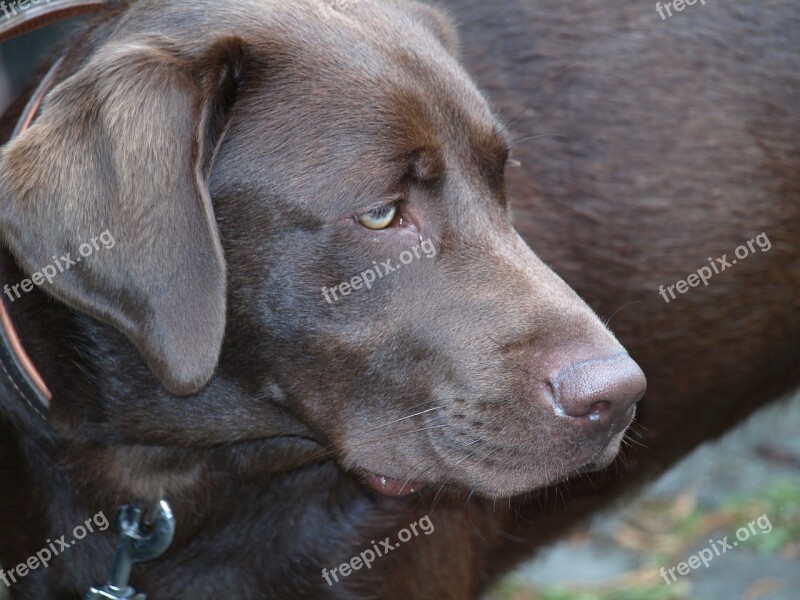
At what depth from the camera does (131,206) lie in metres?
2.41

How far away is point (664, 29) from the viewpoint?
3576 millimetres

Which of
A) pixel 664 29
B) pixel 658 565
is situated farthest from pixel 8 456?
pixel 658 565

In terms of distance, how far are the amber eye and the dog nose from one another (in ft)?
1.57

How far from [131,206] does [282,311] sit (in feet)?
1.34

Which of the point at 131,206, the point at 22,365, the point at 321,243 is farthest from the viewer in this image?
the point at 22,365
